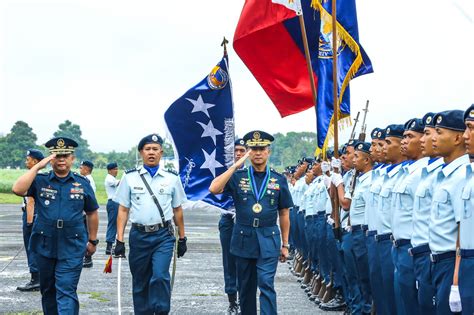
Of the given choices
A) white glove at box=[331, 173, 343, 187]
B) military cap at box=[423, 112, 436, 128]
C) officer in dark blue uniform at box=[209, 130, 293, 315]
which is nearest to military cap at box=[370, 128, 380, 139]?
white glove at box=[331, 173, 343, 187]

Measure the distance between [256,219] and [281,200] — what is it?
1.25ft

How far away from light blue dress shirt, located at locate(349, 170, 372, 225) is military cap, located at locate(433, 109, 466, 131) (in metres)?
2.78

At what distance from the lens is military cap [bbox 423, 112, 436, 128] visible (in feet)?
21.1

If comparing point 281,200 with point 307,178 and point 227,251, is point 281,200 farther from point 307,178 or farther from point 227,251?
point 307,178

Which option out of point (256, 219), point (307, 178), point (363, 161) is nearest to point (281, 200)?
point (256, 219)

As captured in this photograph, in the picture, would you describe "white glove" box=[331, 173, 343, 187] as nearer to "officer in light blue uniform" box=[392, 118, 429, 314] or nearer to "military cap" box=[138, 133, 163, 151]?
"officer in light blue uniform" box=[392, 118, 429, 314]

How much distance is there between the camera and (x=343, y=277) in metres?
10.5

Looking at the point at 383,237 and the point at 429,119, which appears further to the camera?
the point at 383,237

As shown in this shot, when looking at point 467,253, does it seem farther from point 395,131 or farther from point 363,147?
point 363,147

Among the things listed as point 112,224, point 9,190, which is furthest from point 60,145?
point 9,190

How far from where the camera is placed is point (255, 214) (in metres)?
8.93

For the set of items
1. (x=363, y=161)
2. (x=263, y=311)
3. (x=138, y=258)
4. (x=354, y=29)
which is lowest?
(x=263, y=311)

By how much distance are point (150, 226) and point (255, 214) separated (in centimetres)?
109

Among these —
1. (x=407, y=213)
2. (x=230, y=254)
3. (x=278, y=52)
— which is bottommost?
(x=230, y=254)
